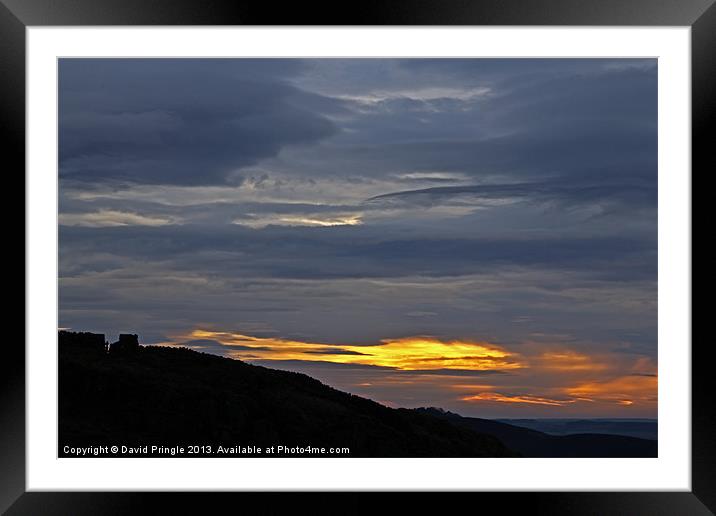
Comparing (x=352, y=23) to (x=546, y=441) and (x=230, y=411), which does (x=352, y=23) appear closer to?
(x=546, y=441)

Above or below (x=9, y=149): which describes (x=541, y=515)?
below

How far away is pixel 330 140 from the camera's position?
4820mm

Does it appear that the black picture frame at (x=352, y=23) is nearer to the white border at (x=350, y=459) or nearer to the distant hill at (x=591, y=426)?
the white border at (x=350, y=459)

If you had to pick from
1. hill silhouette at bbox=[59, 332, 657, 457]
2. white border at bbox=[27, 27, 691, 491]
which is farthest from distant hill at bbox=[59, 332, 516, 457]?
white border at bbox=[27, 27, 691, 491]

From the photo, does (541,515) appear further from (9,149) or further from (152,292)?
(152,292)

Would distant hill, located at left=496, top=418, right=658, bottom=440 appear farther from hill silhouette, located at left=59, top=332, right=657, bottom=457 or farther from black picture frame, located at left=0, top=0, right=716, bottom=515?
black picture frame, located at left=0, top=0, right=716, bottom=515

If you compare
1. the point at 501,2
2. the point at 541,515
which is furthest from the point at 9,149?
the point at 541,515

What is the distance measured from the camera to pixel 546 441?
500 centimetres

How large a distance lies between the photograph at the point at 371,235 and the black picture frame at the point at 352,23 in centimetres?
230

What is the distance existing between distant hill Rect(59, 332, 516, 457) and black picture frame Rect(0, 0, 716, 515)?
2348 millimetres

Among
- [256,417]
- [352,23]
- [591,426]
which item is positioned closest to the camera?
[352,23]

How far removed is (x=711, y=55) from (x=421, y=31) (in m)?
0.82

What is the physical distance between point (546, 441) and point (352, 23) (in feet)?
11.9

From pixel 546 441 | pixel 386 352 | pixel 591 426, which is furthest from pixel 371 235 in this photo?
pixel 591 426
